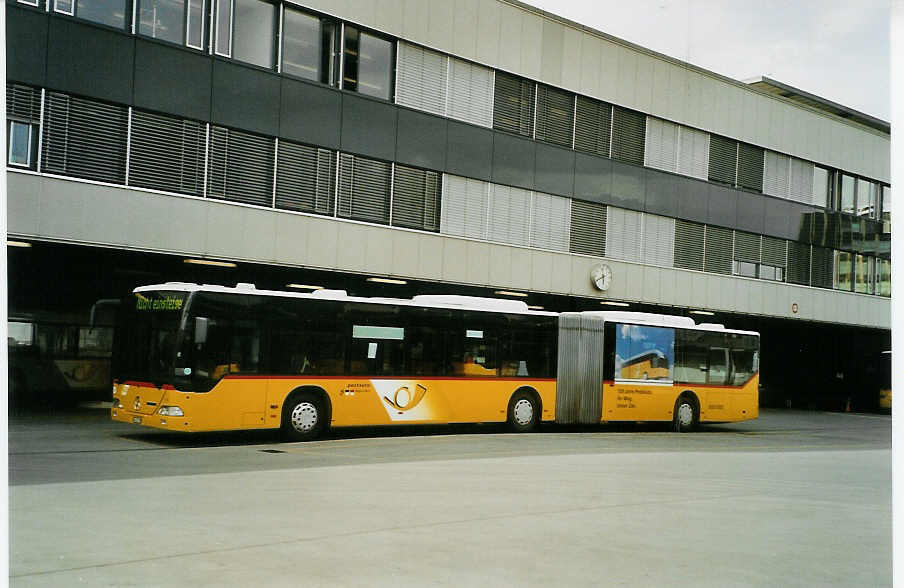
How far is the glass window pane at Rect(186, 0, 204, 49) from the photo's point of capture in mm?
19906

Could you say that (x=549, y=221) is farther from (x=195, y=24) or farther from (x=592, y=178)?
(x=195, y=24)

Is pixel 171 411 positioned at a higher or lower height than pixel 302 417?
higher

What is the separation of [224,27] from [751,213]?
726 inches

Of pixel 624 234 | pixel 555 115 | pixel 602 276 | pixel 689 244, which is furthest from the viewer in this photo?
pixel 689 244

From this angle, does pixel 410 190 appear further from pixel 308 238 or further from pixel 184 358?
pixel 184 358

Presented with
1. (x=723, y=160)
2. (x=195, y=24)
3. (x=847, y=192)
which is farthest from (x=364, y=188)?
(x=847, y=192)

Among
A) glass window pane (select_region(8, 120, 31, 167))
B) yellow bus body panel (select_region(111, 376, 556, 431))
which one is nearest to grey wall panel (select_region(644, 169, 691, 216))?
yellow bus body panel (select_region(111, 376, 556, 431))

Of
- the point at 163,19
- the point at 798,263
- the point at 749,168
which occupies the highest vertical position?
the point at 163,19

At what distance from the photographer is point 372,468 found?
12398 mm

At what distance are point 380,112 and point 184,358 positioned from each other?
933 cm

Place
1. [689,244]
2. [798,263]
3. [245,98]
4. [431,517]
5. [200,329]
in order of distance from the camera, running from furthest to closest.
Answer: [798,263], [689,244], [245,98], [200,329], [431,517]

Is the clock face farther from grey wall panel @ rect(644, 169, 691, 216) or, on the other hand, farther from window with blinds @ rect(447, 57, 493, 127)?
window with blinds @ rect(447, 57, 493, 127)

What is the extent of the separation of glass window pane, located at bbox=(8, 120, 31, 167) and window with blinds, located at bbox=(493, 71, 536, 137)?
1163 centimetres

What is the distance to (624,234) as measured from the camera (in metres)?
28.5
